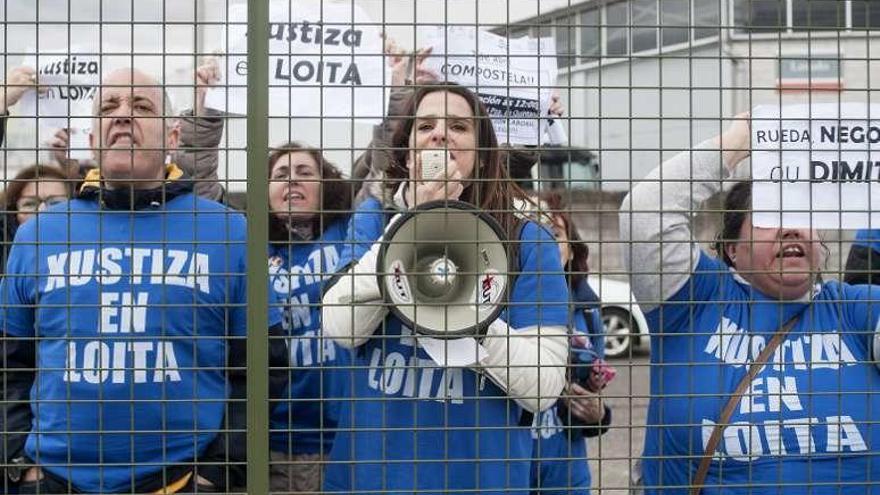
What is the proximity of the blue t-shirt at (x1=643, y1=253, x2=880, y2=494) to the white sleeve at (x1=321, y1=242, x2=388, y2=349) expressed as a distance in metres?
0.76

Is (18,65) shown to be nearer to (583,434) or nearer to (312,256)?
(312,256)

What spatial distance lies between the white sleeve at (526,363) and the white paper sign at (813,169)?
611mm

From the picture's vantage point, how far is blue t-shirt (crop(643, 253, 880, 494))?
2.87 m

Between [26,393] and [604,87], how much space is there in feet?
5.96

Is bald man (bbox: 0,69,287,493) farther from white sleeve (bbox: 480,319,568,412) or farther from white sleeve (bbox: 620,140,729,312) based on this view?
white sleeve (bbox: 620,140,729,312)

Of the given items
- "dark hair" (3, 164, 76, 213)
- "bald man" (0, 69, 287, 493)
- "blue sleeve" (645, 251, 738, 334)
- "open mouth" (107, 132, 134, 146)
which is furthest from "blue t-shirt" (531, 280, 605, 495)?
"dark hair" (3, 164, 76, 213)

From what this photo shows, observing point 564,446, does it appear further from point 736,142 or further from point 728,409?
point 736,142

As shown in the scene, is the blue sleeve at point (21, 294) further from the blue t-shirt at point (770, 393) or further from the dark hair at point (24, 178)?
the blue t-shirt at point (770, 393)

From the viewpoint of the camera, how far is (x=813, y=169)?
2744mm

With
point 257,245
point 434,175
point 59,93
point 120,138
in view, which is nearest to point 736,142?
point 434,175

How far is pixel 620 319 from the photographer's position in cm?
1146

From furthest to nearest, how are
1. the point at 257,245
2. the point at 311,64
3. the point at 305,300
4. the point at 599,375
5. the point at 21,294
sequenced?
1. the point at 305,300
2. the point at 599,375
3. the point at 311,64
4. the point at 21,294
5. the point at 257,245

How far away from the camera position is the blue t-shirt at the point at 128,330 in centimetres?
286

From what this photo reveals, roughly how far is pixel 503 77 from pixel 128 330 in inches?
47.3
